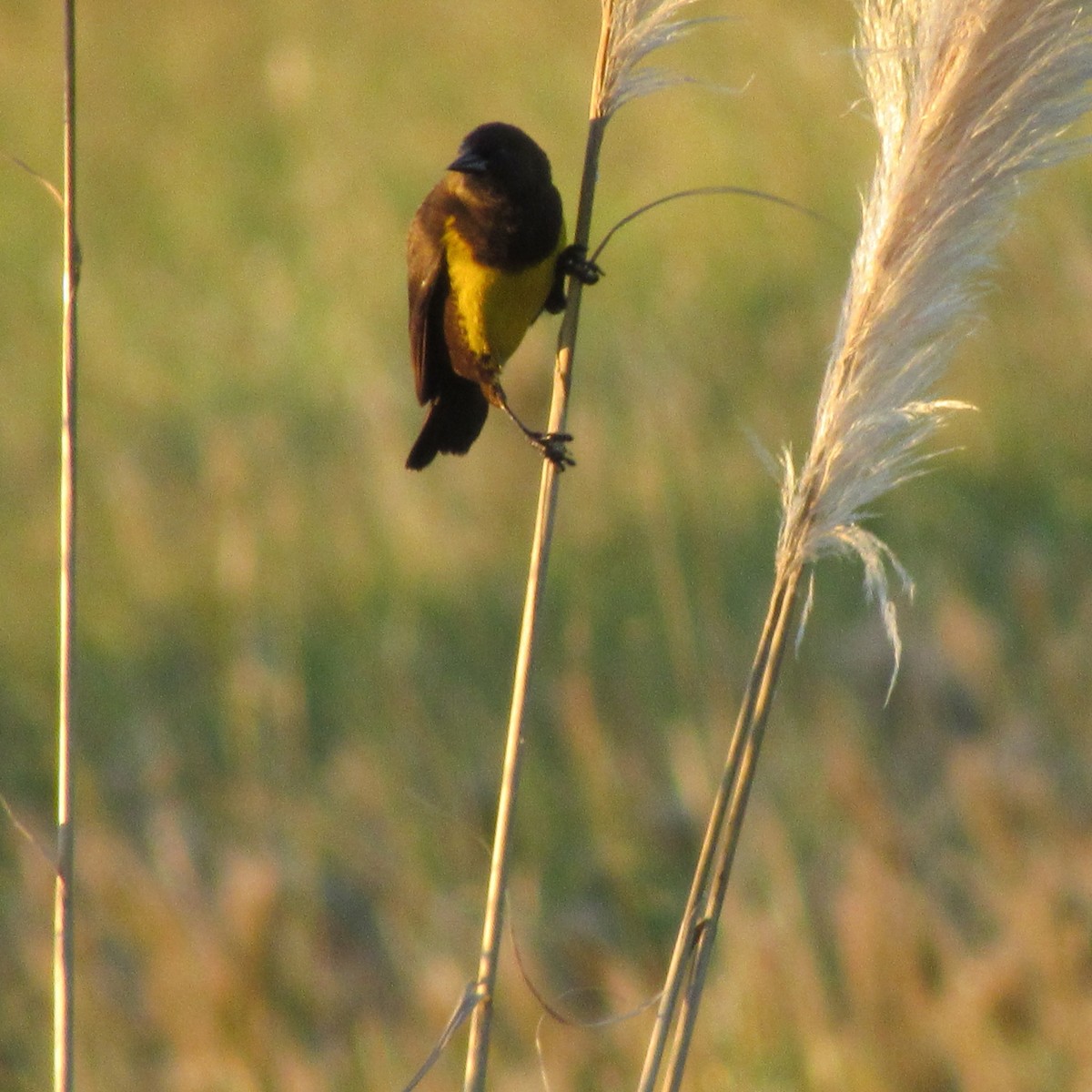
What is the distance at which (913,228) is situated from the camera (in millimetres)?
1383

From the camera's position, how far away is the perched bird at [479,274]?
7.80 feet

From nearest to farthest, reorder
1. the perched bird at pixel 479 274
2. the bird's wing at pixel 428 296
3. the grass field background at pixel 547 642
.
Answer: the perched bird at pixel 479 274 → the bird's wing at pixel 428 296 → the grass field background at pixel 547 642

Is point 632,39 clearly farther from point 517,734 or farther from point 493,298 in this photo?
point 493,298

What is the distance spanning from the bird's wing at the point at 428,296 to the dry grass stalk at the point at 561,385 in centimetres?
111

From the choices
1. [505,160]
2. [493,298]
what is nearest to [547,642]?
[493,298]

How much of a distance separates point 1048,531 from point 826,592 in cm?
71

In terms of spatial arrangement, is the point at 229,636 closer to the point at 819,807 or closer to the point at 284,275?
the point at 819,807

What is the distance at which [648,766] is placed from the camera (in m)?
4.33

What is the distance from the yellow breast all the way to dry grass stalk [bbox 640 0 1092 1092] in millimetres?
1083

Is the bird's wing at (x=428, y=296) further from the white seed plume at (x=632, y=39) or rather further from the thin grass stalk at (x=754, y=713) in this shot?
the thin grass stalk at (x=754, y=713)

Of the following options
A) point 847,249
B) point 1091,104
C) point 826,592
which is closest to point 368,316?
point 847,249

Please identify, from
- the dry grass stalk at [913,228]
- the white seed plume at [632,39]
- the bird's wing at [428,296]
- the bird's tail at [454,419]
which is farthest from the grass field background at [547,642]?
the bird's wing at [428,296]

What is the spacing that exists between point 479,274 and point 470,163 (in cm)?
29

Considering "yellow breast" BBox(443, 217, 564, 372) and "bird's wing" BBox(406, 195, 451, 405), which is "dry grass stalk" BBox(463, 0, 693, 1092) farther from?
"bird's wing" BBox(406, 195, 451, 405)
